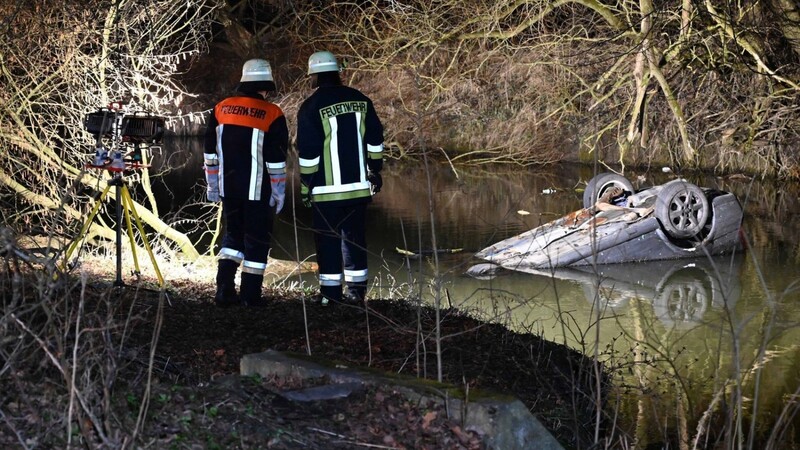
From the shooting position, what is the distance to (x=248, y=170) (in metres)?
8.08

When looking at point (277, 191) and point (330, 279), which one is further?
point (330, 279)

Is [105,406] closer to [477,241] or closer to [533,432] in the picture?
[533,432]

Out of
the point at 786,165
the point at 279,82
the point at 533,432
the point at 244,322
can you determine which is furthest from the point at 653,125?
the point at 533,432

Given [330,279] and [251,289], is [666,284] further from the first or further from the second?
[251,289]

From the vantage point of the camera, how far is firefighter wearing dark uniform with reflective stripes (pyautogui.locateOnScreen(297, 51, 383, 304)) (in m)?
8.09

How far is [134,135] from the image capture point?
26.4 feet

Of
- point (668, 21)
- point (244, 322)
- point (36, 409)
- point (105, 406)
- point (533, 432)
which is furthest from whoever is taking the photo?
point (668, 21)

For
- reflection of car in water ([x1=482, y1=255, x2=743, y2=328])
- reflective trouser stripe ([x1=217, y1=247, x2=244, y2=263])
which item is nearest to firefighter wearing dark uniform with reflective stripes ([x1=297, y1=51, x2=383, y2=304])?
reflective trouser stripe ([x1=217, y1=247, x2=244, y2=263])

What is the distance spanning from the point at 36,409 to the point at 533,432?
71.6 inches

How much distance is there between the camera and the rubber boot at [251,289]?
826 cm

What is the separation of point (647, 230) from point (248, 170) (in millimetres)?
7608

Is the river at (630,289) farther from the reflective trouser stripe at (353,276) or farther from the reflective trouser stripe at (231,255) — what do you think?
the reflective trouser stripe at (231,255)

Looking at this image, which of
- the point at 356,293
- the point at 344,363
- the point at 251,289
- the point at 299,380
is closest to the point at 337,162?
the point at 356,293

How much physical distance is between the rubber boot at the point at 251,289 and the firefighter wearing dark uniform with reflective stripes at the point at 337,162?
46cm
